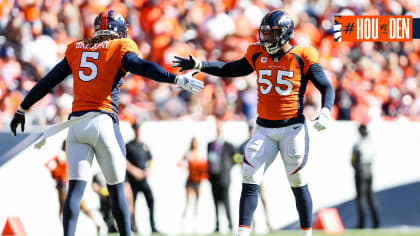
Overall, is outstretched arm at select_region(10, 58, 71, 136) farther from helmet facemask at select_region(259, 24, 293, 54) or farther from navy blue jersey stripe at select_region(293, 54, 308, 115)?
navy blue jersey stripe at select_region(293, 54, 308, 115)

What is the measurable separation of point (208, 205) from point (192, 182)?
43 centimetres

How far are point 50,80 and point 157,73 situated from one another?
3.25 feet

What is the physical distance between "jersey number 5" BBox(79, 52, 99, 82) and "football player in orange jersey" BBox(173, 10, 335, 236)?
1.40 m

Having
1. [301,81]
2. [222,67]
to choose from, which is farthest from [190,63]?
[301,81]

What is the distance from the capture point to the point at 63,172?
9695 millimetres

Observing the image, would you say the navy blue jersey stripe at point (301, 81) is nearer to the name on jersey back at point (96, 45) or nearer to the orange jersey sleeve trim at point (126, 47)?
the orange jersey sleeve trim at point (126, 47)

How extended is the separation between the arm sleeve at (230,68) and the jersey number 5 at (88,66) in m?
1.08

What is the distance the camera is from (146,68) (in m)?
5.48

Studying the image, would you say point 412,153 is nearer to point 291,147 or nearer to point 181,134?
point 181,134

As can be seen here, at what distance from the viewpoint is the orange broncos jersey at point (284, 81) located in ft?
19.5

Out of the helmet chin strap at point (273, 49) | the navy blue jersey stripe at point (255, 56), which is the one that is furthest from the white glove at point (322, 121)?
the navy blue jersey stripe at point (255, 56)

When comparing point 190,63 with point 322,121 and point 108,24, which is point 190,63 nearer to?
point 108,24

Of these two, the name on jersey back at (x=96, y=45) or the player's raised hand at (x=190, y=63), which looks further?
the player's raised hand at (x=190, y=63)

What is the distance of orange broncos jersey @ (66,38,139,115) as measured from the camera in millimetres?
5605
